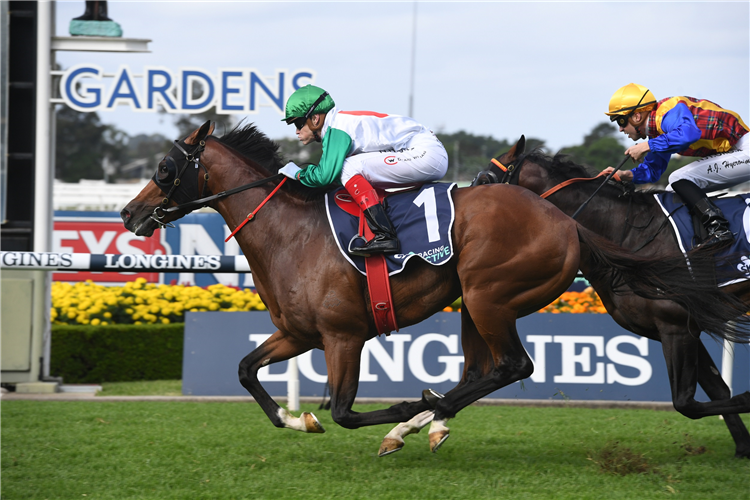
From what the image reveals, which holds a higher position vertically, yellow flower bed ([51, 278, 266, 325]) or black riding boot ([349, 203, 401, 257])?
black riding boot ([349, 203, 401, 257])

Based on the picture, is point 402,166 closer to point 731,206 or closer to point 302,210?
point 302,210

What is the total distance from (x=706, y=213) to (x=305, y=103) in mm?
2255

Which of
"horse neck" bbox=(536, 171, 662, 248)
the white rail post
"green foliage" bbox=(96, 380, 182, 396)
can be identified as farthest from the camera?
"green foliage" bbox=(96, 380, 182, 396)

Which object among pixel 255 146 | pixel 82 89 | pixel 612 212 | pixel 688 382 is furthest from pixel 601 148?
pixel 255 146

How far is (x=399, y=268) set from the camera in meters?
3.70

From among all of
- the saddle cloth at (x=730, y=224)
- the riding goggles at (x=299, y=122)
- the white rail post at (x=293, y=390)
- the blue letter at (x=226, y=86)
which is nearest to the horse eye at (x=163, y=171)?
the riding goggles at (x=299, y=122)

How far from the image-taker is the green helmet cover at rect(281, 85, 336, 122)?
3.90 metres

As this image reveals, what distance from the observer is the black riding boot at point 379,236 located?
3.65m

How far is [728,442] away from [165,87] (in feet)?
20.0

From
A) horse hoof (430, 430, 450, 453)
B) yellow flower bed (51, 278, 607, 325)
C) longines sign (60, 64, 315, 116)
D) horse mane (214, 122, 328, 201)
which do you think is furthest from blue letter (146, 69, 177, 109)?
horse hoof (430, 430, 450, 453)

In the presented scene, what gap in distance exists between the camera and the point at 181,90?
25.4ft

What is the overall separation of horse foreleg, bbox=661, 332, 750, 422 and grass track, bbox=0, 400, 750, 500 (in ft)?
0.97

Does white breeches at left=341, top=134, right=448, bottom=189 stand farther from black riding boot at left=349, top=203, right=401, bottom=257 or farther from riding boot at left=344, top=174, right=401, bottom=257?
black riding boot at left=349, top=203, right=401, bottom=257

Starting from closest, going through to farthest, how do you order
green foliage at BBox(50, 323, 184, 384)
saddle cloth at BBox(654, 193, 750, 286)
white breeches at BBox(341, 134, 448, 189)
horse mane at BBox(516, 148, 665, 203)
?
white breeches at BBox(341, 134, 448, 189) < saddle cloth at BBox(654, 193, 750, 286) < horse mane at BBox(516, 148, 665, 203) < green foliage at BBox(50, 323, 184, 384)
